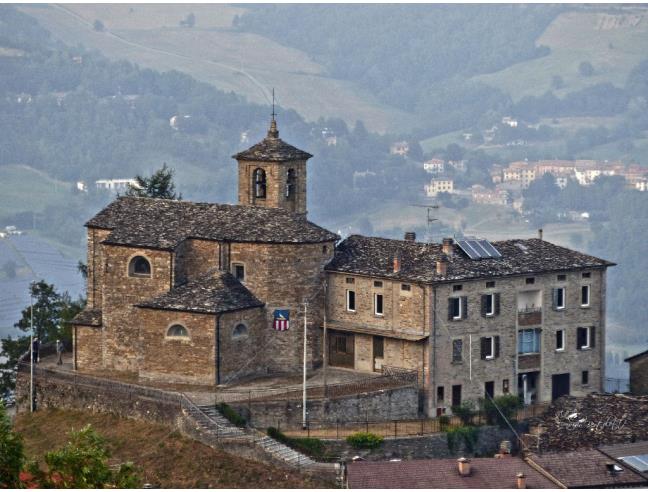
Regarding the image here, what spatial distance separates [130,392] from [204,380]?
2.87 m

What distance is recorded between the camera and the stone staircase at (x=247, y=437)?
73000mm

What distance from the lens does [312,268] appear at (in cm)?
8406

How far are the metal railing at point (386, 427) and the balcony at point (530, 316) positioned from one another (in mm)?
3841

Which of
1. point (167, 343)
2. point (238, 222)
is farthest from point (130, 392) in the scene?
point (238, 222)

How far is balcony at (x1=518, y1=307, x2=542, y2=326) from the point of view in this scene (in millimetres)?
84062

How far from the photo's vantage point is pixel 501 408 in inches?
3223

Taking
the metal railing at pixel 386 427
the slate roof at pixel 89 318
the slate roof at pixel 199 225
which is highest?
the slate roof at pixel 199 225

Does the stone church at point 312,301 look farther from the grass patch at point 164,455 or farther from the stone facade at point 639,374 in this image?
the grass patch at point 164,455

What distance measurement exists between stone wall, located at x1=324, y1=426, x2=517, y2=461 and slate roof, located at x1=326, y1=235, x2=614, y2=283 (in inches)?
235

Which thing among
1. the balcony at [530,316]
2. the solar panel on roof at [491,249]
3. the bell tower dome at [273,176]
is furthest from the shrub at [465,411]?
the bell tower dome at [273,176]

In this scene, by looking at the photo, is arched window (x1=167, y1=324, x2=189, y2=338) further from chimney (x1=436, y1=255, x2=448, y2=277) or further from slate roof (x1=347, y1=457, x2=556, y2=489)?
slate roof (x1=347, y1=457, x2=556, y2=489)

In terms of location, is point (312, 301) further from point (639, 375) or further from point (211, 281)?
point (639, 375)

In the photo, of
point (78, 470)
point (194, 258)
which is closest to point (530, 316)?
point (194, 258)

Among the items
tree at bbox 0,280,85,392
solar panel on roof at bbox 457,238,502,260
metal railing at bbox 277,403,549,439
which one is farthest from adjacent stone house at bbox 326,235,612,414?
tree at bbox 0,280,85,392
